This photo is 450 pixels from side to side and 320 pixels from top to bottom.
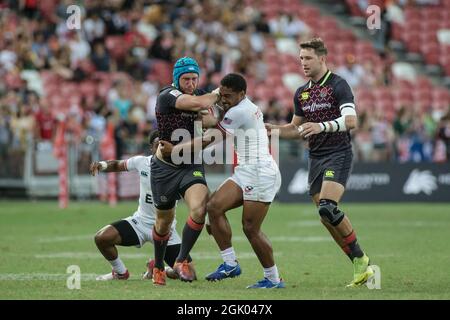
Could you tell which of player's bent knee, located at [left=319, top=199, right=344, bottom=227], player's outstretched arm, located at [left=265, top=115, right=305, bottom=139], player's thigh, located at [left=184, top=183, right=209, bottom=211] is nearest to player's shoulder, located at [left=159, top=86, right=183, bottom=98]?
player's thigh, located at [left=184, top=183, right=209, bottom=211]

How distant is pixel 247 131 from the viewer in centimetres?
1125

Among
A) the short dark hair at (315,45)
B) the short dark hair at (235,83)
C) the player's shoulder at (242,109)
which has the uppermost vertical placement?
the short dark hair at (315,45)

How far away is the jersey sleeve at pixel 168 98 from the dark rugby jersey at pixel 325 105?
1.52 m

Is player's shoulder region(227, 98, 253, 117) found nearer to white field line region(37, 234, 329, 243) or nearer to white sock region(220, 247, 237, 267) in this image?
white sock region(220, 247, 237, 267)

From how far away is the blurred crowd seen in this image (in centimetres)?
2688

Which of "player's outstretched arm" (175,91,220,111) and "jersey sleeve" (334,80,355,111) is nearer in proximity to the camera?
"player's outstretched arm" (175,91,220,111)

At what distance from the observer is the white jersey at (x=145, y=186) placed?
1248 cm

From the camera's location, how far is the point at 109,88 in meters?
28.7

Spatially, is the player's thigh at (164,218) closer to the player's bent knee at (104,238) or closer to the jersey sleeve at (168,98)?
the player's bent knee at (104,238)

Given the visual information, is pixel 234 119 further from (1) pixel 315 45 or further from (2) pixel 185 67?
(1) pixel 315 45

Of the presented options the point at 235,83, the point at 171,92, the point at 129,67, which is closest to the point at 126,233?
the point at 171,92

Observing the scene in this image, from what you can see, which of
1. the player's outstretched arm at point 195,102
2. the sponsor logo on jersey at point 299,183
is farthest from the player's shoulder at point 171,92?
the sponsor logo on jersey at point 299,183

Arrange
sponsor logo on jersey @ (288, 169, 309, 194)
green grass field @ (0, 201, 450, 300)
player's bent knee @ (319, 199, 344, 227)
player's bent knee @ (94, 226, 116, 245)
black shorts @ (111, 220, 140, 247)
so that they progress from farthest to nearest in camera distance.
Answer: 1. sponsor logo on jersey @ (288, 169, 309, 194)
2. black shorts @ (111, 220, 140, 247)
3. player's bent knee @ (94, 226, 116, 245)
4. player's bent knee @ (319, 199, 344, 227)
5. green grass field @ (0, 201, 450, 300)
